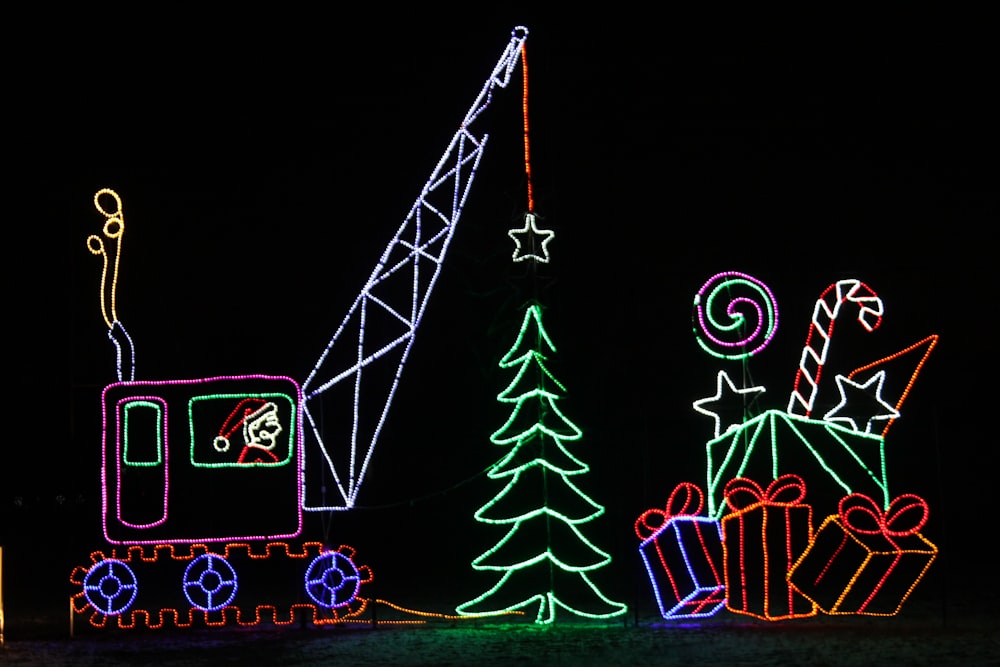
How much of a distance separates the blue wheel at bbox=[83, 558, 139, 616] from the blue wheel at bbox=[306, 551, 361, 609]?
1.57 m

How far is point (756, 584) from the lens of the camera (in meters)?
16.2

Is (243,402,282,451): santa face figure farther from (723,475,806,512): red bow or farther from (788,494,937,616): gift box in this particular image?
(788,494,937,616): gift box

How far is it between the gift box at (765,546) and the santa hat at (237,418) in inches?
164

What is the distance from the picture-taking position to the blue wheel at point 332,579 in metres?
11.3

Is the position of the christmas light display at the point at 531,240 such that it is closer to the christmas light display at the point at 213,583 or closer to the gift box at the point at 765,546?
the gift box at the point at 765,546

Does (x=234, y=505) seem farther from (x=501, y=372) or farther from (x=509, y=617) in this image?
(x=509, y=617)

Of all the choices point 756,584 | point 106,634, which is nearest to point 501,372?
point 756,584

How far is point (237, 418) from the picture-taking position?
11.2 meters

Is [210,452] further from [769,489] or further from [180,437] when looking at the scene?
[769,489]

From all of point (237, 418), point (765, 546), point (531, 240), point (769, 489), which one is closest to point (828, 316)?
point (769, 489)

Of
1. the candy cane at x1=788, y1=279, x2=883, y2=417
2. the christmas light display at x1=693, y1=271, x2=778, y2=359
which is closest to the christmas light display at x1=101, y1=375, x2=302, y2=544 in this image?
the christmas light display at x1=693, y1=271, x2=778, y2=359

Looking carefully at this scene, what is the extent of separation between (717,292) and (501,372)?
9221mm

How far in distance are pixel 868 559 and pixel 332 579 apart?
15.5ft

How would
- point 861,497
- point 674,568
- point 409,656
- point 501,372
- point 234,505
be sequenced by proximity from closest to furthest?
point 409,656 → point 861,497 → point 674,568 → point 501,372 → point 234,505
